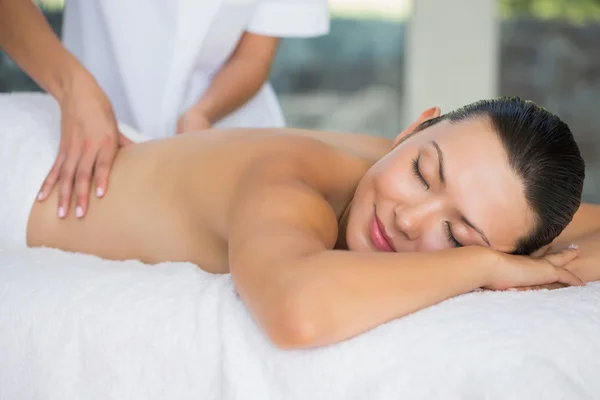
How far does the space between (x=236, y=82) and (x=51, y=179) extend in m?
0.68

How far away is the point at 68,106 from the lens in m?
1.65

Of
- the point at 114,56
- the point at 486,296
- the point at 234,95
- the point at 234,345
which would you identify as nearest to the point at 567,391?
the point at 486,296

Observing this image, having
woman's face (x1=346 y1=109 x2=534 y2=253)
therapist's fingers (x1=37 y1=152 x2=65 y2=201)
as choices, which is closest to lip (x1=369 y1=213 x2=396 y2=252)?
woman's face (x1=346 y1=109 x2=534 y2=253)

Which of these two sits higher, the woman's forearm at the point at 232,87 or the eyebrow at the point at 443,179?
the eyebrow at the point at 443,179

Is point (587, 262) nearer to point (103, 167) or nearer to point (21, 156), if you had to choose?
point (103, 167)

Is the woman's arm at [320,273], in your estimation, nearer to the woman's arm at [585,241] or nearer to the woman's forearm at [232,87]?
the woman's arm at [585,241]

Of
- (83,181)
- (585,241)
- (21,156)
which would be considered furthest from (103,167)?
(585,241)

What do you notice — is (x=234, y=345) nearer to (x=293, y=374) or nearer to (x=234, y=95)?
(x=293, y=374)

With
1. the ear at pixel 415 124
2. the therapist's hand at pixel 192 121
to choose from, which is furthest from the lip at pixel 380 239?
the therapist's hand at pixel 192 121

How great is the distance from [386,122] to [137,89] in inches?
90.9

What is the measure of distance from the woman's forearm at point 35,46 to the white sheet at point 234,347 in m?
0.58

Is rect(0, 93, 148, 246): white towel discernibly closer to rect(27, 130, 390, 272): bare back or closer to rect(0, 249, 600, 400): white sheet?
rect(27, 130, 390, 272): bare back

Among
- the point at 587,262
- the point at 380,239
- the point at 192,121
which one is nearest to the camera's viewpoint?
the point at 380,239

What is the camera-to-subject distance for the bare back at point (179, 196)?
1425mm
